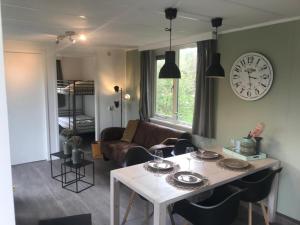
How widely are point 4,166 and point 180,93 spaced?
13.4 ft

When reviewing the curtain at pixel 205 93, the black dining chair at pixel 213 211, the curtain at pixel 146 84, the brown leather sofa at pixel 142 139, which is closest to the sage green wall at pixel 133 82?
the curtain at pixel 146 84

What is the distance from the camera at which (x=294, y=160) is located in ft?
9.47

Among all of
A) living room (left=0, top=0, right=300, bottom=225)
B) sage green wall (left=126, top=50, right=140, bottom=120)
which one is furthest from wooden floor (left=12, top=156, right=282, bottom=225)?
sage green wall (left=126, top=50, right=140, bottom=120)

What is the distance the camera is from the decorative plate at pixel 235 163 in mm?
2615

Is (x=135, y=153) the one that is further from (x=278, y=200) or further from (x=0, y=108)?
(x=0, y=108)

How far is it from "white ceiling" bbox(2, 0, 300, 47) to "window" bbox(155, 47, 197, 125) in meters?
0.70

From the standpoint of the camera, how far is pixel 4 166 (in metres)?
0.58

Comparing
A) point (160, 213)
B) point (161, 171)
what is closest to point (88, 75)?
point (161, 171)

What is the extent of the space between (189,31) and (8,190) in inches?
132

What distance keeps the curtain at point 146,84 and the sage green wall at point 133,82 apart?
282 millimetres

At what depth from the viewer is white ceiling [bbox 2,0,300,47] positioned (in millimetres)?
2271

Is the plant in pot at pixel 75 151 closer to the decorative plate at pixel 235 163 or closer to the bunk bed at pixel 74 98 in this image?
the decorative plate at pixel 235 163

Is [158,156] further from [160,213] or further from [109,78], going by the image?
[109,78]

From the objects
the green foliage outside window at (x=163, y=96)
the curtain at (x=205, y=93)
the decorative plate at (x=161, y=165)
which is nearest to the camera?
the decorative plate at (x=161, y=165)
